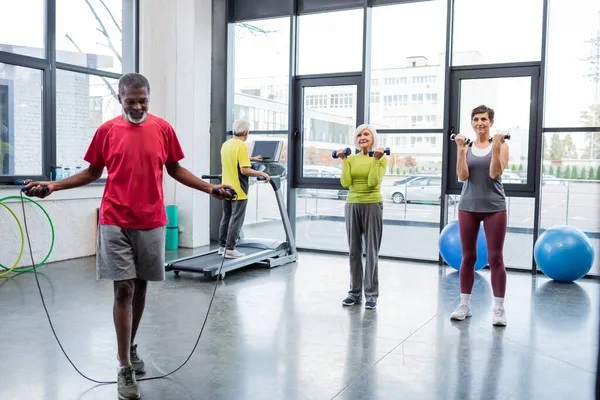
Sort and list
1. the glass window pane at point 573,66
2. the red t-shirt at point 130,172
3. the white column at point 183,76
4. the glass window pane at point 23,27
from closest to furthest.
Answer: the red t-shirt at point 130,172 → the glass window pane at point 23,27 → the glass window pane at point 573,66 → the white column at point 183,76

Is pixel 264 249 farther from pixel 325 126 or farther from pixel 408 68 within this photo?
pixel 408 68

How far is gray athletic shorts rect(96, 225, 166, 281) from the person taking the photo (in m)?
2.62

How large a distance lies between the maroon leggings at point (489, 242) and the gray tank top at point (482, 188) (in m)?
0.06

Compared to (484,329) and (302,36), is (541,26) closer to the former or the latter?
(302,36)

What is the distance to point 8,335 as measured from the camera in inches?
140


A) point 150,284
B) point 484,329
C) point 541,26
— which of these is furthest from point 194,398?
point 541,26

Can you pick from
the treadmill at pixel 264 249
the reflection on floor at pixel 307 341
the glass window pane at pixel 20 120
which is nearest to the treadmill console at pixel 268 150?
the treadmill at pixel 264 249

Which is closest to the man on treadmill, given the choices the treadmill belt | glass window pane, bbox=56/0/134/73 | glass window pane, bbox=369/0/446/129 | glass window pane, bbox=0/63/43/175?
the treadmill belt

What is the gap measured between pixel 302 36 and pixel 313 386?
540 cm

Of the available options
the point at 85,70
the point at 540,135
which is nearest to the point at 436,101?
the point at 540,135

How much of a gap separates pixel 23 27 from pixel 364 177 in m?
4.09

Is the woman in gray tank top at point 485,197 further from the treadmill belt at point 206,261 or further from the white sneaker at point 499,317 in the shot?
the treadmill belt at point 206,261

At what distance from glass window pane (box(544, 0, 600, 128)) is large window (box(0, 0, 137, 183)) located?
5.05 metres

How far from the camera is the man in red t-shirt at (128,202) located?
262cm
